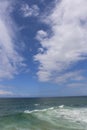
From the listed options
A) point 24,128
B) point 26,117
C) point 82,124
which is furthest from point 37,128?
point 26,117

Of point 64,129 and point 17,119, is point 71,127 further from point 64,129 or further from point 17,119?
point 17,119

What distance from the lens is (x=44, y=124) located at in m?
26.4

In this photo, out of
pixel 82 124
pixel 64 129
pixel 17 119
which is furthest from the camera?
pixel 17 119

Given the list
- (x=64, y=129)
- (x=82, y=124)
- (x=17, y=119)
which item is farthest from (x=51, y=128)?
(x=17, y=119)

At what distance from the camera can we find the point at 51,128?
2397 centimetres

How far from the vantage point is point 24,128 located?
24.5 metres

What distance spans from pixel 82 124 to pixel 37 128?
16.4 ft

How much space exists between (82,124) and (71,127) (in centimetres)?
204

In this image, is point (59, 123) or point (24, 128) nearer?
point (24, 128)

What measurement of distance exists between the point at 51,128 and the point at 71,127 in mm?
2071

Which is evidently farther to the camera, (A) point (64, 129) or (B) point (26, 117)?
(B) point (26, 117)

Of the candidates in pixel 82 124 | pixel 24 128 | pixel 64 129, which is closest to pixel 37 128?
pixel 24 128

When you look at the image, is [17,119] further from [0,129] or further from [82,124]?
[82,124]

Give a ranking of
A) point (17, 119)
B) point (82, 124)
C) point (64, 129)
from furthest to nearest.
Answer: point (17, 119) → point (82, 124) → point (64, 129)
